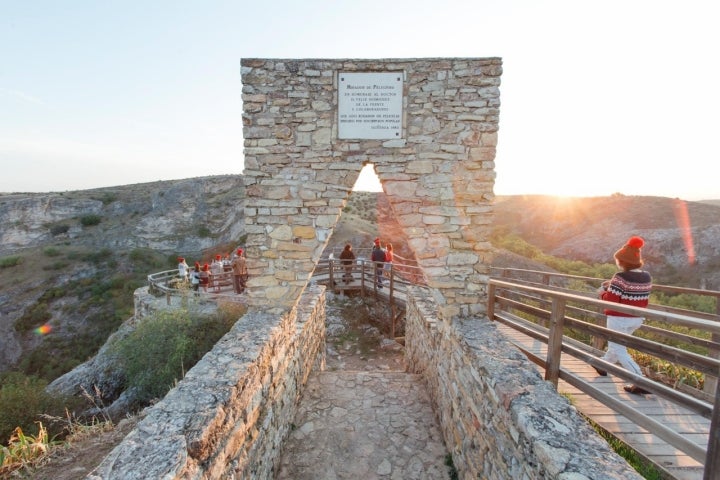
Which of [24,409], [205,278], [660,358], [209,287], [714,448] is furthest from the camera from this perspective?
[205,278]

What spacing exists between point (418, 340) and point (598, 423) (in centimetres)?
365

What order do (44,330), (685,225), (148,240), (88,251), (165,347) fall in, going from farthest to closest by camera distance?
(148,240) → (88,251) → (685,225) → (44,330) → (165,347)

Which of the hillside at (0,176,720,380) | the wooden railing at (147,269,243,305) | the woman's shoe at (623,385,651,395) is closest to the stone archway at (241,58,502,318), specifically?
the woman's shoe at (623,385,651,395)

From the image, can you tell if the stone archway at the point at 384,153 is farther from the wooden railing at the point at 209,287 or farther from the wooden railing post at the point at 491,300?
the wooden railing at the point at 209,287

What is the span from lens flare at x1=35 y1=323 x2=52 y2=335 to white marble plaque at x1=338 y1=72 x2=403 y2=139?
26665mm

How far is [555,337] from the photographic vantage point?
3109 millimetres

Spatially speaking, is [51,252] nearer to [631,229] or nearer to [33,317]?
[33,317]

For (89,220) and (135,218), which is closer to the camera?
(89,220)

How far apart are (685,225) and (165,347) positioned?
29233 mm

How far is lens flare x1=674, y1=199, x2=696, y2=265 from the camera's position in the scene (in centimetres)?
1742

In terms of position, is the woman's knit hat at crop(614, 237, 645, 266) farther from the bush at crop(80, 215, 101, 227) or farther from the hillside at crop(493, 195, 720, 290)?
the bush at crop(80, 215, 101, 227)

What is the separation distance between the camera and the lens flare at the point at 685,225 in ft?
57.2

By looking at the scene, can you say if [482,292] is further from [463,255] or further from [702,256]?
[702,256]

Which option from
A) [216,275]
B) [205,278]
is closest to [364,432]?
[216,275]
